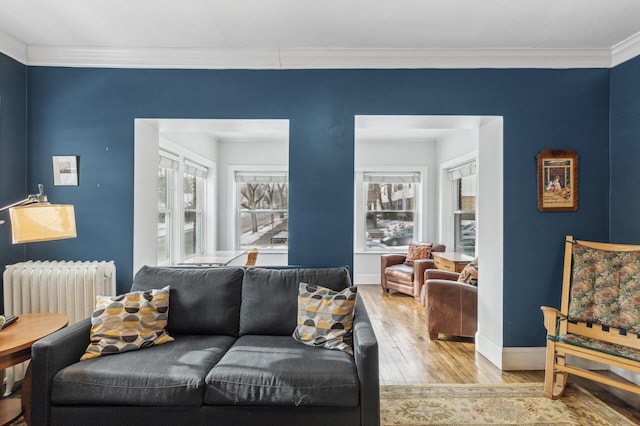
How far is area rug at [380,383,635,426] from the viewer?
234 cm

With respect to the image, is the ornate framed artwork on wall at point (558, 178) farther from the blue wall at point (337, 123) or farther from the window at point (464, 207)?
the window at point (464, 207)

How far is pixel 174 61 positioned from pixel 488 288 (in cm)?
332

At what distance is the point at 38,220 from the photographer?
7.41 ft

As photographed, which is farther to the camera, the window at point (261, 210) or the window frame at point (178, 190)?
the window at point (261, 210)

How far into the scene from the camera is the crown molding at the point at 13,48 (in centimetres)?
→ 280

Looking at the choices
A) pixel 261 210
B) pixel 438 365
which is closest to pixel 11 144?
pixel 438 365

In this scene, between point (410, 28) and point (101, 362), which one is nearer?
point (101, 362)

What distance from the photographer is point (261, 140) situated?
6426mm

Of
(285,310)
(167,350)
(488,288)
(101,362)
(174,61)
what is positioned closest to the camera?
(101,362)

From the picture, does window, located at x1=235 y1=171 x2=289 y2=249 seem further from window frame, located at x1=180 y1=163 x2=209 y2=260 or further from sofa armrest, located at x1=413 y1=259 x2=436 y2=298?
sofa armrest, located at x1=413 y1=259 x2=436 y2=298

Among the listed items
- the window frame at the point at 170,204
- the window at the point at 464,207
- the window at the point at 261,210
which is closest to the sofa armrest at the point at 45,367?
the window frame at the point at 170,204

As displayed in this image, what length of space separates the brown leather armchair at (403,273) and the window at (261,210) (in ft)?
6.12

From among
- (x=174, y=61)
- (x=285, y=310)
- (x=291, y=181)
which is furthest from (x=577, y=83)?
(x=174, y=61)

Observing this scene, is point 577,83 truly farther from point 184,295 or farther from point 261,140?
point 261,140
